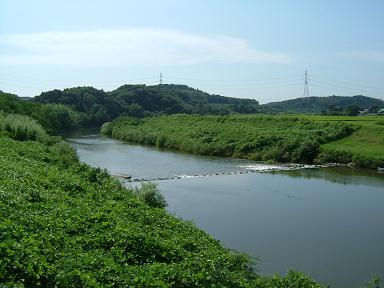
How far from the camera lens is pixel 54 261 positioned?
36.5 ft

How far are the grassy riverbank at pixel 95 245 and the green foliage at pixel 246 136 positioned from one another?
33425 millimetres

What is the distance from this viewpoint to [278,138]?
55500mm

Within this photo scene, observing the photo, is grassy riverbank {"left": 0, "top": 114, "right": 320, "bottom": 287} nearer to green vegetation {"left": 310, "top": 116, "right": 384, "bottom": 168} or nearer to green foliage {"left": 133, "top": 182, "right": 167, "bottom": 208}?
green foliage {"left": 133, "top": 182, "right": 167, "bottom": 208}

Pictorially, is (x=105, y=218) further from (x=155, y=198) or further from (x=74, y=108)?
(x=74, y=108)

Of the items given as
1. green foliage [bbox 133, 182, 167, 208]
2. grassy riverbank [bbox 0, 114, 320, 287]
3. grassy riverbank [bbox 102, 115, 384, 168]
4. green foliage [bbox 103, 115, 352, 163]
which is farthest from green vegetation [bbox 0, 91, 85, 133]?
grassy riverbank [bbox 0, 114, 320, 287]

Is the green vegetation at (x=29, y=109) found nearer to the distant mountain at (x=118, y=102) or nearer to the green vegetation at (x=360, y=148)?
the distant mountain at (x=118, y=102)

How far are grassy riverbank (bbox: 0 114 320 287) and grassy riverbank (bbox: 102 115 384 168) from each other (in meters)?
33.1

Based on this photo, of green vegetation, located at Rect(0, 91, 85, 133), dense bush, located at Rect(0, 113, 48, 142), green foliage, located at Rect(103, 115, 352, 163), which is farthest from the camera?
green vegetation, located at Rect(0, 91, 85, 133)

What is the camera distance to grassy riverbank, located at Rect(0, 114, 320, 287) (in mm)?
10383

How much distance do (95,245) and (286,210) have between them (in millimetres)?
17823

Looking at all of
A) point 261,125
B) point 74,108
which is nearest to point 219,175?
point 261,125

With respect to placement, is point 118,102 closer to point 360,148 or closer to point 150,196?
point 360,148

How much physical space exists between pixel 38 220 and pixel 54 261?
2.86 metres

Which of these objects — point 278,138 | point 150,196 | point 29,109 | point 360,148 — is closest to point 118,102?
point 29,109
